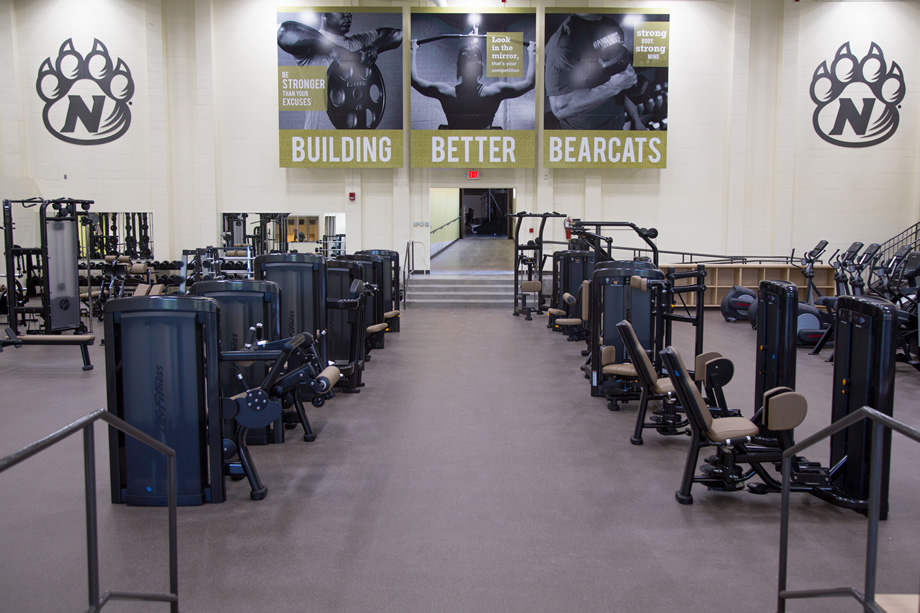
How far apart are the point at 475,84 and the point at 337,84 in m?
2.99

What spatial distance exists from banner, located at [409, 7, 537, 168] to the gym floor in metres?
10.2

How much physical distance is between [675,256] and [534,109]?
4696 mm

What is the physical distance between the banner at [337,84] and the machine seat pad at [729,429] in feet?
41.3

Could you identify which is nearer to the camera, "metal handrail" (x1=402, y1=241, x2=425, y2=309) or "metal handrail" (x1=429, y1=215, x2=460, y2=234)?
"metal handrail" (x1=402, y1=241, x2=425, y2=309)

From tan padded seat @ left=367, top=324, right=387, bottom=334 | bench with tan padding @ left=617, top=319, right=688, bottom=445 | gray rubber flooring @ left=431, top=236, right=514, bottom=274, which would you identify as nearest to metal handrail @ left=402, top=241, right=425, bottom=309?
gray rubber flooring @ left=431, top=236, right=514, bottom=274

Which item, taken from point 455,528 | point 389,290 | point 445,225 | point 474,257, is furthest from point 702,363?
point 445,225

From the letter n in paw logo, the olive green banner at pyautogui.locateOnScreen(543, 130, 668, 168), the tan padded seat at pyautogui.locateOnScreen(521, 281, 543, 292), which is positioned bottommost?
the tan padded seat at pyautogui.locateOnScreen(521, 281, 543, 292)

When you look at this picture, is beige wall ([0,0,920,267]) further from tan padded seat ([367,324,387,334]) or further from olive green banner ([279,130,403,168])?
tan padded seat ([367,324,387,334])

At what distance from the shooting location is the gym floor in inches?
130

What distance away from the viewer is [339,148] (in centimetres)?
1589

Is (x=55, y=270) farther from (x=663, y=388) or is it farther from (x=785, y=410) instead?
(x=785, y=410)

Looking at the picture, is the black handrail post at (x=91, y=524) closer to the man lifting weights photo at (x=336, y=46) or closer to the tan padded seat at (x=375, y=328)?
the tan padded seat at (x=375, y=328)

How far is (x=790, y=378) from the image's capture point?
189 inches

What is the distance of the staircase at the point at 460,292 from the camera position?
15203 millimetres
